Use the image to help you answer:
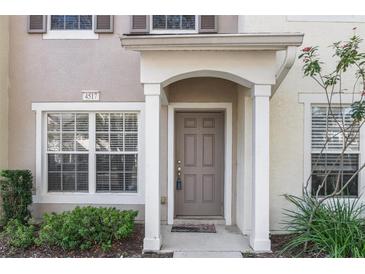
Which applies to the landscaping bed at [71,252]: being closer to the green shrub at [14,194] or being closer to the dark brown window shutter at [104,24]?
the green shrub at [14,194]

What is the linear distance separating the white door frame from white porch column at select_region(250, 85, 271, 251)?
151cm

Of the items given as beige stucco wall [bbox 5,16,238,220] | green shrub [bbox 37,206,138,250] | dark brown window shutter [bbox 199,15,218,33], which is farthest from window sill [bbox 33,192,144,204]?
dark brown window shutter [bbox 199,15,218,33]

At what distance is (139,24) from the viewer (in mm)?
6281

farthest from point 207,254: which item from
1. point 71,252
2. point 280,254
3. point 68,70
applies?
point 68,70

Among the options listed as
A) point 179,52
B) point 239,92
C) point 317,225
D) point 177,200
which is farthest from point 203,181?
point 179,52

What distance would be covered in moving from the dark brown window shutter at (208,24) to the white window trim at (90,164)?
6.45ft

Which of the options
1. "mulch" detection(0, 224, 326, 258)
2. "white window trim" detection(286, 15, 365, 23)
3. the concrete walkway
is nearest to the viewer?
"mulch" detection(0, 224, 326, 258)

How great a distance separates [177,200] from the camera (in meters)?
6.63

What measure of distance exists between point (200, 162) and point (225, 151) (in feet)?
2.02

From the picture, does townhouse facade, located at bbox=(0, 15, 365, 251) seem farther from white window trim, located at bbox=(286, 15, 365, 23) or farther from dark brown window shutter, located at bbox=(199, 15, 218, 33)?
white window trim, located at bbox=(286, 15, 365, 23)

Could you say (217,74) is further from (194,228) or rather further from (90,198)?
(90,198)

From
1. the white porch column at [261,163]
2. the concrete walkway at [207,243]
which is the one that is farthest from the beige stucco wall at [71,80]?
the white porch column at [261,163]

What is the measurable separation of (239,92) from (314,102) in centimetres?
137

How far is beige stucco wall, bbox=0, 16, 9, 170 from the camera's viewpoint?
242 inches
